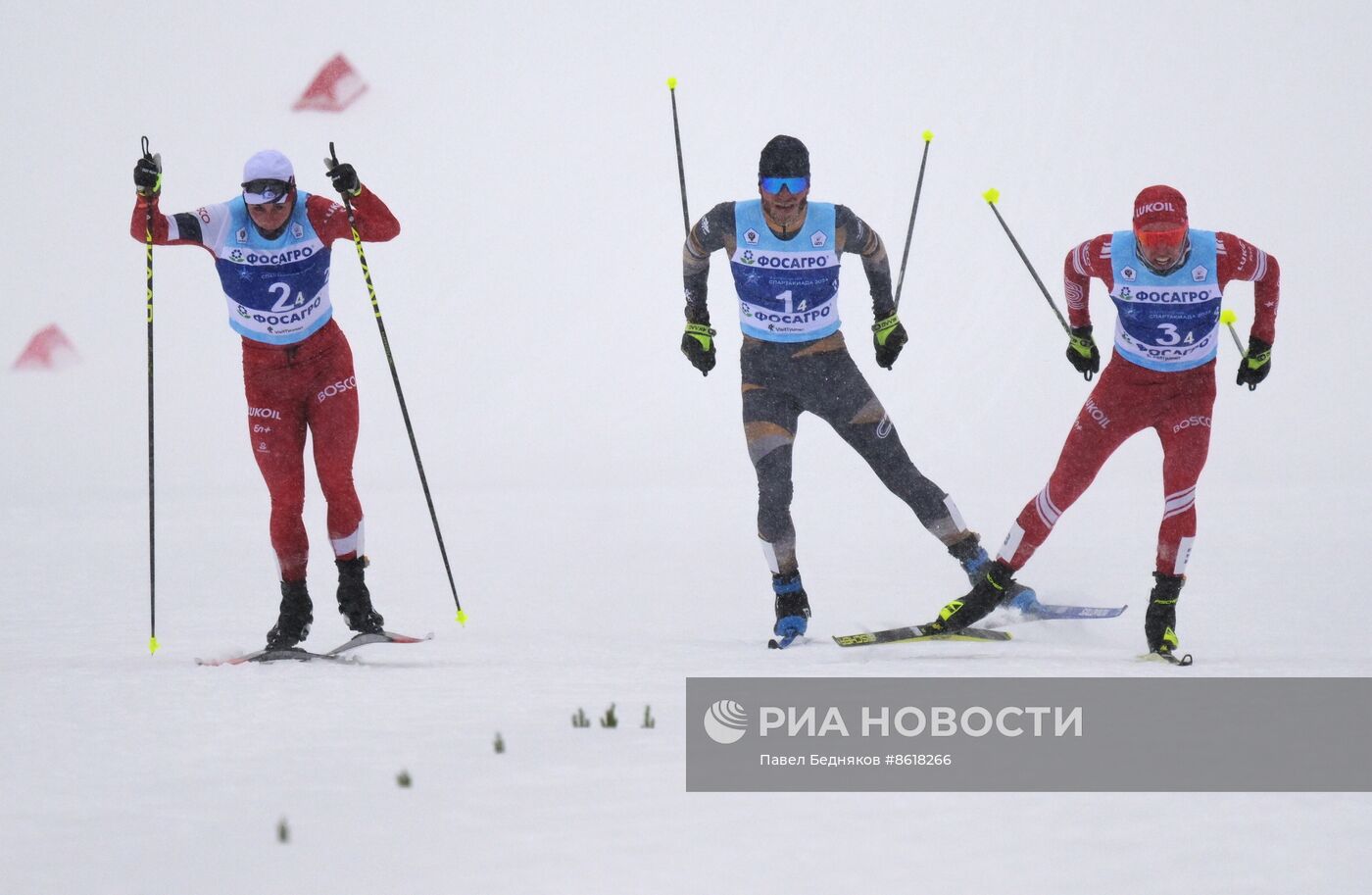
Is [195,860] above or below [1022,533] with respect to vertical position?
below

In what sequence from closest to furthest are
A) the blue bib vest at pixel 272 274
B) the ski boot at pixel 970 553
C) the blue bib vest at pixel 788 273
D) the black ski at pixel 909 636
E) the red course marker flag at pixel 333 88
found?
the blue bib vest at pixel 272 274
the black ski at pixel 909 636
the blue bib vest at pixel 788 273
the ski boot at pixel 970 553
the red course marker flag at pixel 333 88

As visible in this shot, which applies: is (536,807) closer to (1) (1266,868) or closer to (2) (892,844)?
(2) (892,844)

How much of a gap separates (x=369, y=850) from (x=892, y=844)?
3.95 ft

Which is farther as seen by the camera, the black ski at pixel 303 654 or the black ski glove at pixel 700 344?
the black ski glove at pixel 700 344

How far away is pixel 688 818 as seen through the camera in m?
3.55

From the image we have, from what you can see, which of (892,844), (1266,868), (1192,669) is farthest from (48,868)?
(1192,669)

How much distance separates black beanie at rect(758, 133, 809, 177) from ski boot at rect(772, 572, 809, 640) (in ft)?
5.79

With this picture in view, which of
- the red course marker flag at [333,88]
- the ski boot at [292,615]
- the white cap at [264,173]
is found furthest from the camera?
the red course marker flag at [333,88]

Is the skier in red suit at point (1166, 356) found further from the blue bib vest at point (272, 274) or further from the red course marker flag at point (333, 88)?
the red course marker flag at point (333, 88)

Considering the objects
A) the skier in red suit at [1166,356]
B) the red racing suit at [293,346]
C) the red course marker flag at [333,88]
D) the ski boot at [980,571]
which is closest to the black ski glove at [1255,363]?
the skier in red suit at [1166,356]

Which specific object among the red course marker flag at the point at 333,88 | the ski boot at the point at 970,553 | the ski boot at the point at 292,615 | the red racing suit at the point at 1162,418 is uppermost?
the red course marker flag at the point at 333,88

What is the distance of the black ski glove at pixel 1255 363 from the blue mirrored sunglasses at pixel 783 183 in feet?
6.52

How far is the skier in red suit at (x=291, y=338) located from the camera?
19.6 ft

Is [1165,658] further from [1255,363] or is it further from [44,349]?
[44,349]
